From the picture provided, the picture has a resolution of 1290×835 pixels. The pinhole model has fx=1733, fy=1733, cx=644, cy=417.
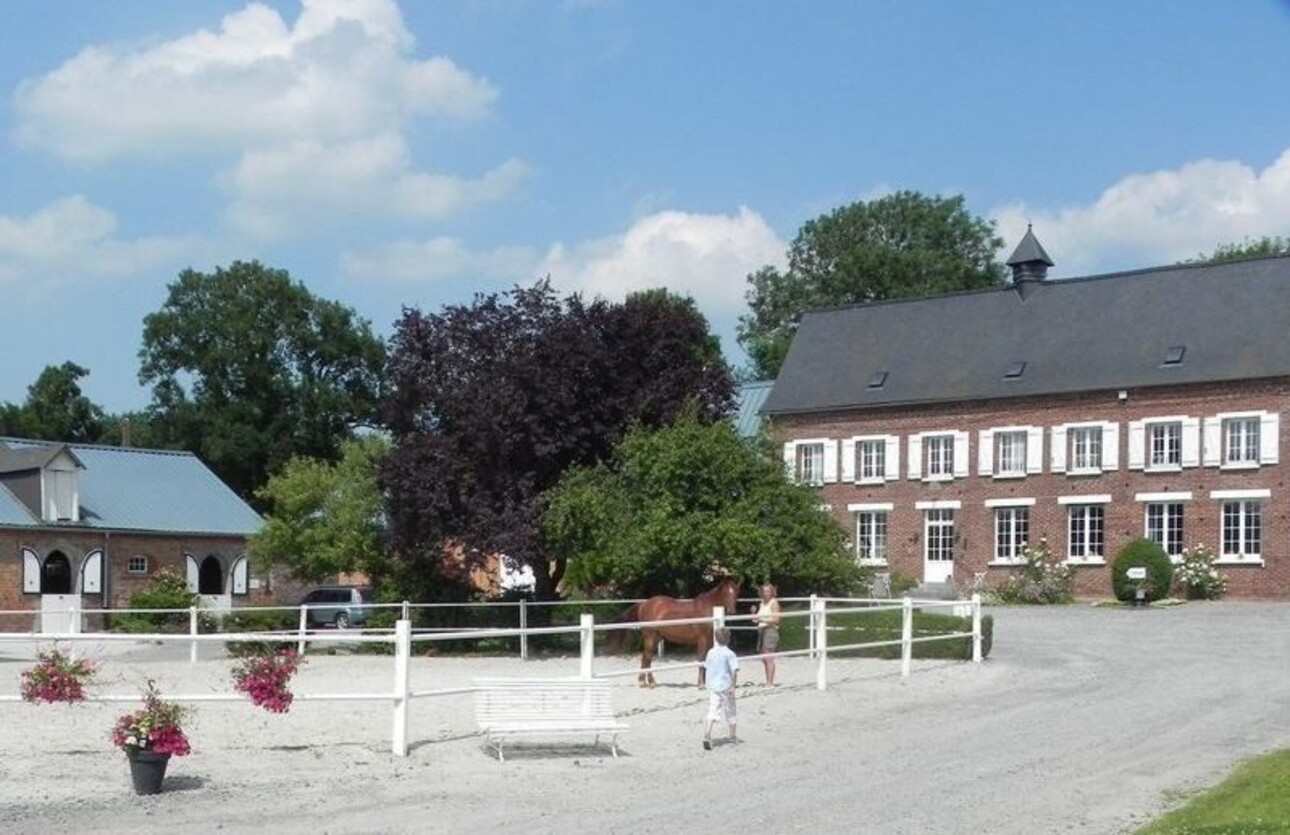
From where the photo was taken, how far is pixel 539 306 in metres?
37.3

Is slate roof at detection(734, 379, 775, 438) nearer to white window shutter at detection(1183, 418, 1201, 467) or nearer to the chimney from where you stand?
the chimney

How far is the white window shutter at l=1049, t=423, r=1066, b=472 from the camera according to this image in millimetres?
53528

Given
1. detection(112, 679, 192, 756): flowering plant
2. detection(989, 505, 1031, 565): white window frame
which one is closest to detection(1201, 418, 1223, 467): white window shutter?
detection(989, 505, 1031, 565): white window frame

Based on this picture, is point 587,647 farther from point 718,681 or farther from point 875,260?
point 875,260

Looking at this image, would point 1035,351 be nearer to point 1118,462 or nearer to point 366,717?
point 1118,462

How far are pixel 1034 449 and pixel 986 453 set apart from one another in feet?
5.34

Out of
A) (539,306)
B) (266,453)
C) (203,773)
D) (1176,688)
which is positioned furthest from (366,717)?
(266,453)

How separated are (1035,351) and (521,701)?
1629 inches

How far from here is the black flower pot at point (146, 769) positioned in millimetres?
14320

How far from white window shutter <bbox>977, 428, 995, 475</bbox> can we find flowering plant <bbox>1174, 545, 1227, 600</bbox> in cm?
774

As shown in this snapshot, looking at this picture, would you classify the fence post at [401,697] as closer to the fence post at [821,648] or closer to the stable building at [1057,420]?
the fence post at [821,648]

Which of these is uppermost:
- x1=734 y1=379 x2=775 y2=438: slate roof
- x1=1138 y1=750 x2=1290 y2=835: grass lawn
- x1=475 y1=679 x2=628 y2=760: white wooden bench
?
x1=734 y1=379 x2=775 y2=438: slate roof

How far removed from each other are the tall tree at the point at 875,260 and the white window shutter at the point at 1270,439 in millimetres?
34200

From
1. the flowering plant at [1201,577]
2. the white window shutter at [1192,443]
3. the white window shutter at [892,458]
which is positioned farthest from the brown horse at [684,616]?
the white window shutter at [892,458]
